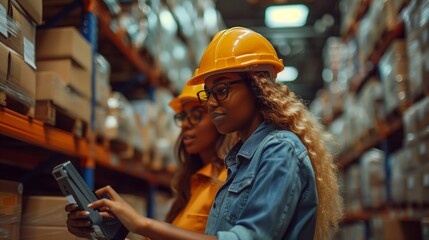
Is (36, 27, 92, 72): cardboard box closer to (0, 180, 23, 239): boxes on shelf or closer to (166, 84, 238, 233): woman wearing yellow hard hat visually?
(166, 84, 238, 233): woman wearing yellow hard hat

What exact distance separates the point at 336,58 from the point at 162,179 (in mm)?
4240

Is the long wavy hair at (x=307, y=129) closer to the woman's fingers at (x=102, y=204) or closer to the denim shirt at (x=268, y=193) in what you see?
the denim shirt at (x=268, y=193)

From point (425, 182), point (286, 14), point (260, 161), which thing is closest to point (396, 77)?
point (425, 182)

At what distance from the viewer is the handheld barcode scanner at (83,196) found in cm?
179

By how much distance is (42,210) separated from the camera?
2.58 m

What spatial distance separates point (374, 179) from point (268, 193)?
181 inches

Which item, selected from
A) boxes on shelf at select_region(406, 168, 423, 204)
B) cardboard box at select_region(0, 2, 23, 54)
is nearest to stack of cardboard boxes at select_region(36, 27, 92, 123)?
cardboard box at select_region(0, 2, 23, 54)

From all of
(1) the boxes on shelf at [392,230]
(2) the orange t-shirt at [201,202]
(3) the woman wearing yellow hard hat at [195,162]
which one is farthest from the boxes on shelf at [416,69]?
(2) the orange t-shirt at [201,202]

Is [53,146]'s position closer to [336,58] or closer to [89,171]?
[89,171]

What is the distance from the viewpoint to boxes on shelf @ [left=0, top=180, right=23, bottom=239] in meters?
2.38

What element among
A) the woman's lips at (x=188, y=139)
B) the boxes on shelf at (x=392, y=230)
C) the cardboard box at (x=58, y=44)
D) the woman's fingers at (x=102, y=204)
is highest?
the cardboard box at (x=58, y=44)

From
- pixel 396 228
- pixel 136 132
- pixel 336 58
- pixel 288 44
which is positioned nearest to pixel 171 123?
pixel 136 132

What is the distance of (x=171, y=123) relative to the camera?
6340mm

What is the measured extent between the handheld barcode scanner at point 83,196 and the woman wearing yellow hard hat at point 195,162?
782 mm
